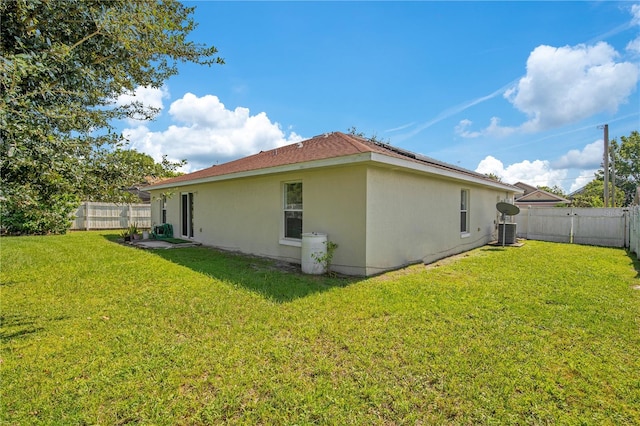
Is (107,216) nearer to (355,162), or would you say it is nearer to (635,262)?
(355,162)

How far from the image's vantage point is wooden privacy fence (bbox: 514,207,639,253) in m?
12.2

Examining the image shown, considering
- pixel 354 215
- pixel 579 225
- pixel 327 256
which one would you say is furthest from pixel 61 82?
pixel 579 225

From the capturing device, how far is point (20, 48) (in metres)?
2.66

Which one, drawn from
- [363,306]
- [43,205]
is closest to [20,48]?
[43,205]

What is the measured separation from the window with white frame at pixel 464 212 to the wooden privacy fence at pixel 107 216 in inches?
636

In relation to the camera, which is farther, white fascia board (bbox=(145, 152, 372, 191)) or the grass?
white fascia board (bbox=(145, 152, 372, 191))

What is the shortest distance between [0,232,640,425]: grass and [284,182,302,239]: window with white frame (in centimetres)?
226

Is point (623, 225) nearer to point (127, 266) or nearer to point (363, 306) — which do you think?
point (363, 306)

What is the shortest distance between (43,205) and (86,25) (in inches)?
78.5

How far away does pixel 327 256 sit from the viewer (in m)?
6.96

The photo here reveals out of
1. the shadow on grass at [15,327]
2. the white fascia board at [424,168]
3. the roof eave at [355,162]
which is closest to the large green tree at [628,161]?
the white fascia board at [424,168]

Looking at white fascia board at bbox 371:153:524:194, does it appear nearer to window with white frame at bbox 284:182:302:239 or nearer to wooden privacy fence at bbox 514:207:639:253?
window with white frame at bbox 284:182:302:239

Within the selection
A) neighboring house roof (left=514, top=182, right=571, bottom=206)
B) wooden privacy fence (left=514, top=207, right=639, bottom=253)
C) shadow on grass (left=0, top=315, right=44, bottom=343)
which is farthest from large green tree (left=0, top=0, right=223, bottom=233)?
neighboring house roof (left=514, top=182, right=571, bottom=206)

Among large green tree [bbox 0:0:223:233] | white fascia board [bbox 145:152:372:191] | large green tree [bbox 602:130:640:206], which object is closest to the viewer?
large green tree [bbox 0:0:223:233]
